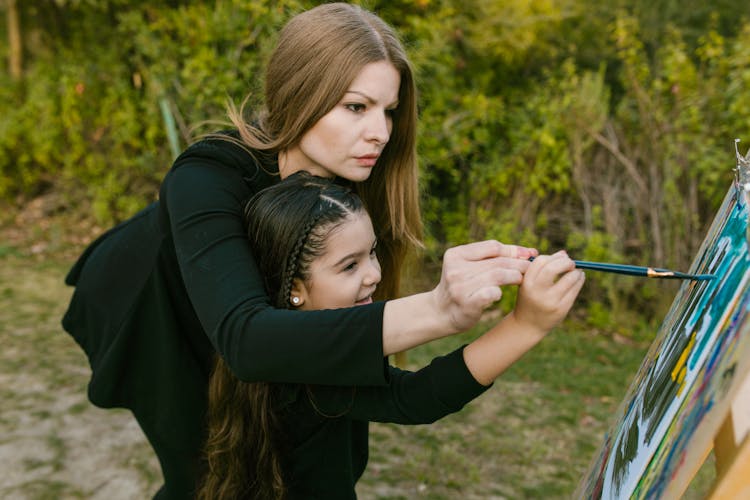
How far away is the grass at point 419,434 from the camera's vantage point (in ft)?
9.96

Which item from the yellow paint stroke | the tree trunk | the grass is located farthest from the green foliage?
the yellow paint stroke

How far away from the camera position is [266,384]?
1593 mm

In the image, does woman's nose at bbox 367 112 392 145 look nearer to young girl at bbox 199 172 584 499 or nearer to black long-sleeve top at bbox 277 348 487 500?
young girl at bbox 199 172 584 499

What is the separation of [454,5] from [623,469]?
5.58 m

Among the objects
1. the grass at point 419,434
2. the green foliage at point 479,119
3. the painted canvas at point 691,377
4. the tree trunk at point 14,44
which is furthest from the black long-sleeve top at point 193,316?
the tree trunk at point 14,44

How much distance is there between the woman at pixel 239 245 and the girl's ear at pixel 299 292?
20 cm

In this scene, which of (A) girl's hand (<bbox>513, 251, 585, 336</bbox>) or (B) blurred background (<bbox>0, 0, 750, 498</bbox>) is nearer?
(A) girl's hand (<bbox>513, 251, 585, 336</bbox>)

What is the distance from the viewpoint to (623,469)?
3.90 feet

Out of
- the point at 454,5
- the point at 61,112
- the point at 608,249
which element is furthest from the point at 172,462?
the point at 61,112

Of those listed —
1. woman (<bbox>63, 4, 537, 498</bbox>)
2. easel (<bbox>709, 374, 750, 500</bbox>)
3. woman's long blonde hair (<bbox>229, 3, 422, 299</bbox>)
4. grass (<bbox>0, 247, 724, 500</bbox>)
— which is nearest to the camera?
easel (<bbox>709, 374, 750, 500</bbox>)

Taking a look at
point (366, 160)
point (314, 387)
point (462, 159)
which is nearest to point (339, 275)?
point (314, 387)

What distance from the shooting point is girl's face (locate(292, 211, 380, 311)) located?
155cm

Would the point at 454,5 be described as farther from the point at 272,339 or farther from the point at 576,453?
the point at 272,339

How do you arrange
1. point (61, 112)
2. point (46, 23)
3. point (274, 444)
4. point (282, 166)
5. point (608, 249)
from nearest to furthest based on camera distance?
point (274, 444) → point (282, 166) → point (608, 249) → point (61, 112) → point (46, 23)
